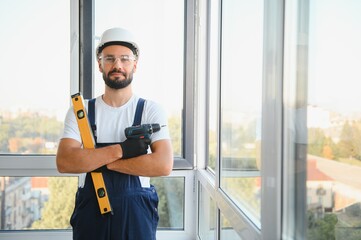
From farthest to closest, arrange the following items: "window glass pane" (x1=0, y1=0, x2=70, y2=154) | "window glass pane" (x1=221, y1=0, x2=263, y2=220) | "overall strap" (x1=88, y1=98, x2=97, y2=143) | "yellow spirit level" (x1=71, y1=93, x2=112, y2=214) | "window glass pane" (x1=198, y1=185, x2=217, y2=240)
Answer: "window glass pane" (x1=0, y1=0, x2=70, y2=154) → "window glass pane" (x1=198, y1=185, x2=217, y2=240) → "overall strap" (x1=88, y1=98, x2=97, y2=143) → "yellow spirit level" (x1=71, y1=93, x2=112, y2=214) → "window glass pane" (x1=221, y1=0, x2=263, y2=220)

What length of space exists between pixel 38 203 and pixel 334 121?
266 cm

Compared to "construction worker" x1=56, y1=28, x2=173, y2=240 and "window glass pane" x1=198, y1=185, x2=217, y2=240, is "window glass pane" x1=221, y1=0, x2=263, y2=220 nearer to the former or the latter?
"construction worker" x1=56, y1=28, x2=173, y2=240

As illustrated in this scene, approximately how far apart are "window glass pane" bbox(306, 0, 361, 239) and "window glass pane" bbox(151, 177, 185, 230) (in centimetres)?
213

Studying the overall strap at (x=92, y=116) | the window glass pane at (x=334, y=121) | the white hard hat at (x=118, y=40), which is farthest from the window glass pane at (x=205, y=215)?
the window glass pane at (x=334, y=121)

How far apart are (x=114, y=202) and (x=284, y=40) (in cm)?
108

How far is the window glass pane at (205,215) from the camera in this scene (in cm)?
253

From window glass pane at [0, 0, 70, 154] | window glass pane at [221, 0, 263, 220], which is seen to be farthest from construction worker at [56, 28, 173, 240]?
window glass pane at [0, 0, 70, 154]

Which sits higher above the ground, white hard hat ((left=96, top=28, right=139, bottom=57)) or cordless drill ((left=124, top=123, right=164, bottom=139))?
white hard hat ((left=96, top=28, right=139, bottom=57))

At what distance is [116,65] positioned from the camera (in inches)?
77.2

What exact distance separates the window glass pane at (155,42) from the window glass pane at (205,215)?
55cm

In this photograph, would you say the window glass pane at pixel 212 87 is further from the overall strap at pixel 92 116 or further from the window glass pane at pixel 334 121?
the window glass pane at pixel 334 121

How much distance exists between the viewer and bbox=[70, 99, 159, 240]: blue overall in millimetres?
1805

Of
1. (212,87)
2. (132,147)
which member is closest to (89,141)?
(132,147)

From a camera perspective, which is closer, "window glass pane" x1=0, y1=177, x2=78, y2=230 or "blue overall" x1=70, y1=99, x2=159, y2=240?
"blue overall" x1=70, y1=99, x2=159, y2=240
